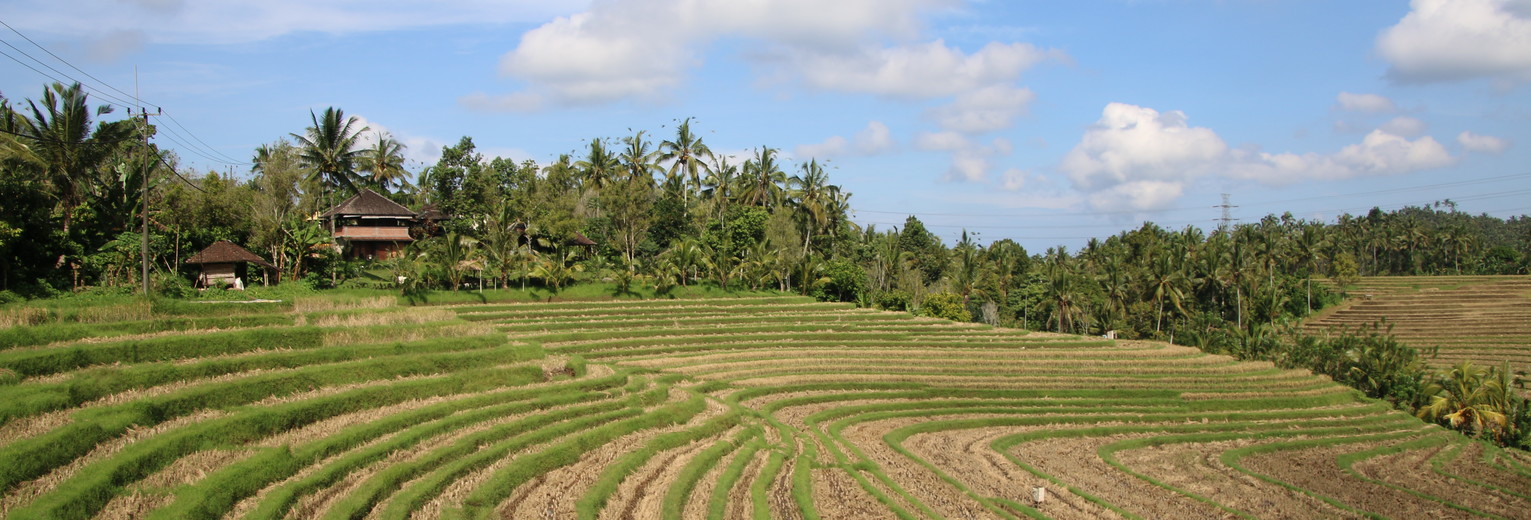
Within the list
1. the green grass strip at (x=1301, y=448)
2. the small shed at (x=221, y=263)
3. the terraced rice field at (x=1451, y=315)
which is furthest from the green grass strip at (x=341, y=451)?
the terraced rice field at (x=1451, y=315)

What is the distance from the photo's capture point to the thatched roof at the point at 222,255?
38781mm

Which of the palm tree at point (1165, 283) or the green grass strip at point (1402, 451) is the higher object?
the palm tree at point (1165, 283)

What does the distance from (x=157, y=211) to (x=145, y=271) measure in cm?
1177

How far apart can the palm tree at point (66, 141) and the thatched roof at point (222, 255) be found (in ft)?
15.5

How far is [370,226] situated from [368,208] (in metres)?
1.73

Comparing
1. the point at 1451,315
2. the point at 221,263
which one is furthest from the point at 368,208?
the point at 1451,315

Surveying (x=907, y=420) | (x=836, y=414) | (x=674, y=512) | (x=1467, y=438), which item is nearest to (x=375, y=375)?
(x=674, y=512)

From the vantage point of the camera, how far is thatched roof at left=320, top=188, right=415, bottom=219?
168 ft

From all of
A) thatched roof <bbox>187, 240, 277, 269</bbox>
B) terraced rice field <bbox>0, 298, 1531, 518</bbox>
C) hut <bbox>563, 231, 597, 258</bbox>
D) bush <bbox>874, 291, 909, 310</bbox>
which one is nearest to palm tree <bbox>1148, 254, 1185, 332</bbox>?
bush <bbox>874, 291, 909, 310</bbox>

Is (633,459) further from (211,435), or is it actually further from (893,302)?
(893,302)

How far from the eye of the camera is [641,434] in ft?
65.7

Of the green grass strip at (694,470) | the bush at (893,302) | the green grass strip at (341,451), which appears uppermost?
the bush at (893,302)

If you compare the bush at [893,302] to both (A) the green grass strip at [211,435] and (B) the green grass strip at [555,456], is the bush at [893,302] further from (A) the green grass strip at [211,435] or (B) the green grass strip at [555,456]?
(A) the green grass strip at [211,435]

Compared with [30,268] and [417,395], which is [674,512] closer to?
[417,395]
